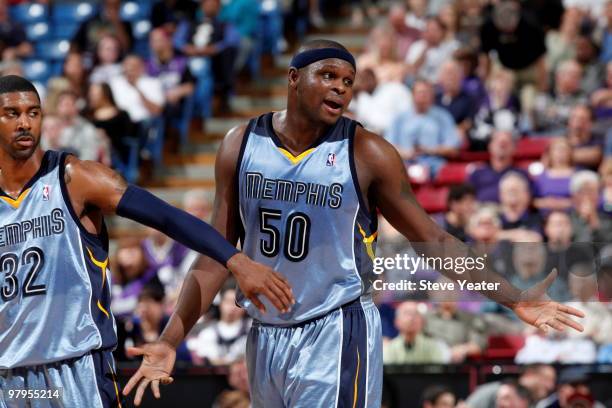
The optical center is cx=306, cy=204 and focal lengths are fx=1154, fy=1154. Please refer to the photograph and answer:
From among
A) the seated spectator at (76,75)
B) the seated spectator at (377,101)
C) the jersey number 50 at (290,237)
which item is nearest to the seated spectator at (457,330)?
the jersey number 50 at (290,237)

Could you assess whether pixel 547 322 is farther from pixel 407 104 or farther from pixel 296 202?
pixel 407 104

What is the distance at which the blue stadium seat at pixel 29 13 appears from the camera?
1450 centimetres

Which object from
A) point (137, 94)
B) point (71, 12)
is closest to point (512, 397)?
point (137, 94)

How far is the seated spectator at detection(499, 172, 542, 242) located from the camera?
907cm

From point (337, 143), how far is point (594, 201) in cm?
449

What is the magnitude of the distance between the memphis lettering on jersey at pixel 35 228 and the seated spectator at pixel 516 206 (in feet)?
15.6

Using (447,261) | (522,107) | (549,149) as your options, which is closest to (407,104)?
(522,107)

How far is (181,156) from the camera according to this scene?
492 inches

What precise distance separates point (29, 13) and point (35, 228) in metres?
10.3

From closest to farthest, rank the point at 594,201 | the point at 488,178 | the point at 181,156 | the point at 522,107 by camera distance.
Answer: the point at 594,201 < the point at 488,178 < the point at 522,107 < the point at 181,156

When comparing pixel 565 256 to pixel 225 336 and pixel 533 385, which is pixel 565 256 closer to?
pixel 533 385

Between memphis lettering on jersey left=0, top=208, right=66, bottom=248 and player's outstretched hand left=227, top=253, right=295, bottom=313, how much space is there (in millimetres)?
803

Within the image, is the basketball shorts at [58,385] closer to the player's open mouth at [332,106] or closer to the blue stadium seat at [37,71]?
the player's open mouth at [332,106]

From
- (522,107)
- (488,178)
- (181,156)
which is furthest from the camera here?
(181,156)
